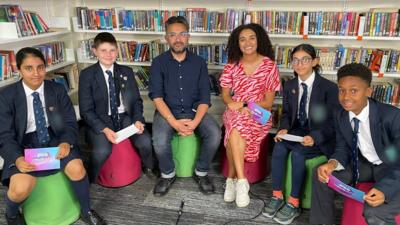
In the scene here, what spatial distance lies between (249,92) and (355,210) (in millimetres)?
1101

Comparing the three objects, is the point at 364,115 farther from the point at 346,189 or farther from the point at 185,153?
the point at 185,153

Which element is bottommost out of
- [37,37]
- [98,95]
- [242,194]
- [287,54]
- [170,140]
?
[242,194]

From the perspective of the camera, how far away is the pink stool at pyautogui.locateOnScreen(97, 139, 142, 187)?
2488mm

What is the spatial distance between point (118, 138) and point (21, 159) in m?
0.65

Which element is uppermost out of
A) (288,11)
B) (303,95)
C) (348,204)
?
(288,11)

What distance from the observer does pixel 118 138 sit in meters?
2.38

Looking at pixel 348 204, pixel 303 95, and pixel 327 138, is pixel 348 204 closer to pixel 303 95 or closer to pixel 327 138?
pixel 327 138

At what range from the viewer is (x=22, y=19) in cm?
280

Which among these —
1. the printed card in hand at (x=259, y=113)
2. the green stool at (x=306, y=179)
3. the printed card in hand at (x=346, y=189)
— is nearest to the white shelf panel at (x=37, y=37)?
the printed card in hand at (x=259, y=113)

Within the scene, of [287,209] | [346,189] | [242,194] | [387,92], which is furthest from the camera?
[387,92]

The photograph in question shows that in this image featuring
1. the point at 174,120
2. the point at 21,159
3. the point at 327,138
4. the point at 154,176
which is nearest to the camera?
the point at 21,159

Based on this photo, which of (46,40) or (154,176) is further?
(46,40)

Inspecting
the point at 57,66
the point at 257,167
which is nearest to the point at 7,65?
the point at 57,66

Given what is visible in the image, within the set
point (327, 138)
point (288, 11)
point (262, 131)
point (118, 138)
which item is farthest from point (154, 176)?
point (288, 11)
